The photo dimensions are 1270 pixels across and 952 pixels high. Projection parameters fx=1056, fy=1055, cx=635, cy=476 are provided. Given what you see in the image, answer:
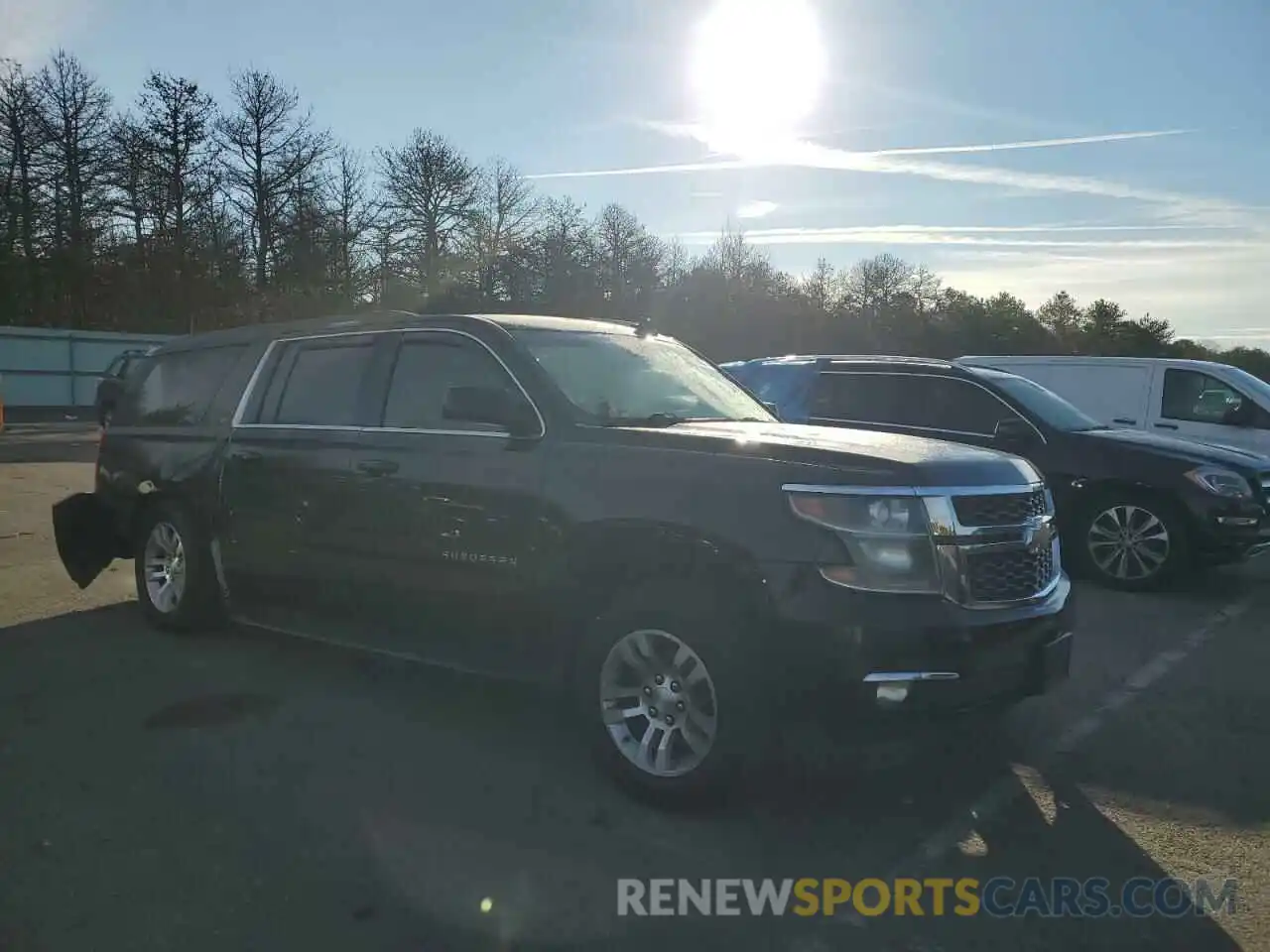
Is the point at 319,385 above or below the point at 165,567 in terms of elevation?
above

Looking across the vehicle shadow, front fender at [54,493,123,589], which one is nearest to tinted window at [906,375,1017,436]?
the vehicle shadow

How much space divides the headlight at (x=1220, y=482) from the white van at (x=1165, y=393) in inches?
104

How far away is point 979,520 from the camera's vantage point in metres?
3.96

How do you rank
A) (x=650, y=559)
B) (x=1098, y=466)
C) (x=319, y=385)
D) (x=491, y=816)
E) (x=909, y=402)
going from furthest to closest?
(x=909, y=402) → (x=1098, y=466) → (x=319, y=385) → (x=650, y=559) → (x=491, y=816)

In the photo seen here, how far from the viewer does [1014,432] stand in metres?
8.95

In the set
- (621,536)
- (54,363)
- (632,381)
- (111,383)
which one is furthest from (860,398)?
(54,363)

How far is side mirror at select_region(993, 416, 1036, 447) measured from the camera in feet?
29.3

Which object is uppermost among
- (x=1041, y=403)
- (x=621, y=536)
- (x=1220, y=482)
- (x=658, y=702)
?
(x=1041, y=403)

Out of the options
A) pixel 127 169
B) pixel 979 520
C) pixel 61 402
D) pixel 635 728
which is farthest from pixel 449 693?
pixel 127 169

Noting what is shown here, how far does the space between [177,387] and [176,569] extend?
1192mm

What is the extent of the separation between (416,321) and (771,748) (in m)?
2.82

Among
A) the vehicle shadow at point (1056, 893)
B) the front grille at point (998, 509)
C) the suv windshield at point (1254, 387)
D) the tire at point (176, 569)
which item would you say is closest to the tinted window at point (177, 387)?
the tire at point (176, 569)

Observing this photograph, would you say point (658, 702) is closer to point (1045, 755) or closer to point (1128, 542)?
point (1045, 755)

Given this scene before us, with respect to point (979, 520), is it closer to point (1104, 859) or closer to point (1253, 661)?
point (1104, 859)
